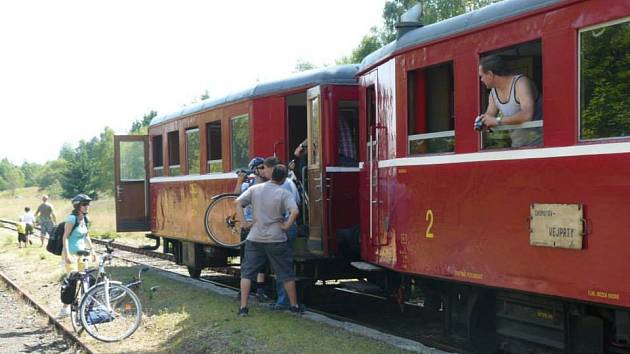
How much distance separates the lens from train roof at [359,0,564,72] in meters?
6.16

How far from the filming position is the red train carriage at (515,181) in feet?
17.7

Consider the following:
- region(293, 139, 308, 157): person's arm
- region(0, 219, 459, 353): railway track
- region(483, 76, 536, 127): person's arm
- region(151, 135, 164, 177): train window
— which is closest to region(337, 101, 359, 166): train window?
region(293, 139, 308, 157): person's arm

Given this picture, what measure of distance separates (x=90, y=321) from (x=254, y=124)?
4022mm

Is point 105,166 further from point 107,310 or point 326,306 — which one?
point 107,310

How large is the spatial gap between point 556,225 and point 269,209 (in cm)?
428

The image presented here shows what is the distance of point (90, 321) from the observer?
9094mm

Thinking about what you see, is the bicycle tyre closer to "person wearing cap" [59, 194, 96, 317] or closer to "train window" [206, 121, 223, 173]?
"person wearing cap" [59, 194, 96, 317]

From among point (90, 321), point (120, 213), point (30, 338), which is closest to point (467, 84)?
point (90, 321)

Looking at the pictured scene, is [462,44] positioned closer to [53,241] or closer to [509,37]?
[509,37]

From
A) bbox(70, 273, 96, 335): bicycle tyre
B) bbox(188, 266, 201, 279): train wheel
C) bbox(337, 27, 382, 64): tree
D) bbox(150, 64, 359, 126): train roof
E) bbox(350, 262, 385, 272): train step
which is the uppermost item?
bbox(337, 27, 382, 64): tree

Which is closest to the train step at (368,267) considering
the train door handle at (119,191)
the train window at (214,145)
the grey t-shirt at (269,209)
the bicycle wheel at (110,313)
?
the grey t-shirt at (269,209)

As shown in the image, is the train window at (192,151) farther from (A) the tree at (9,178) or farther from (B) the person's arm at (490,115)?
(A) the tree at (9,178)

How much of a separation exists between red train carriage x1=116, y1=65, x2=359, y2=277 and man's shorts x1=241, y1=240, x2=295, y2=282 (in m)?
0.76

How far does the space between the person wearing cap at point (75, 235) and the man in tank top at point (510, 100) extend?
19.0ft
